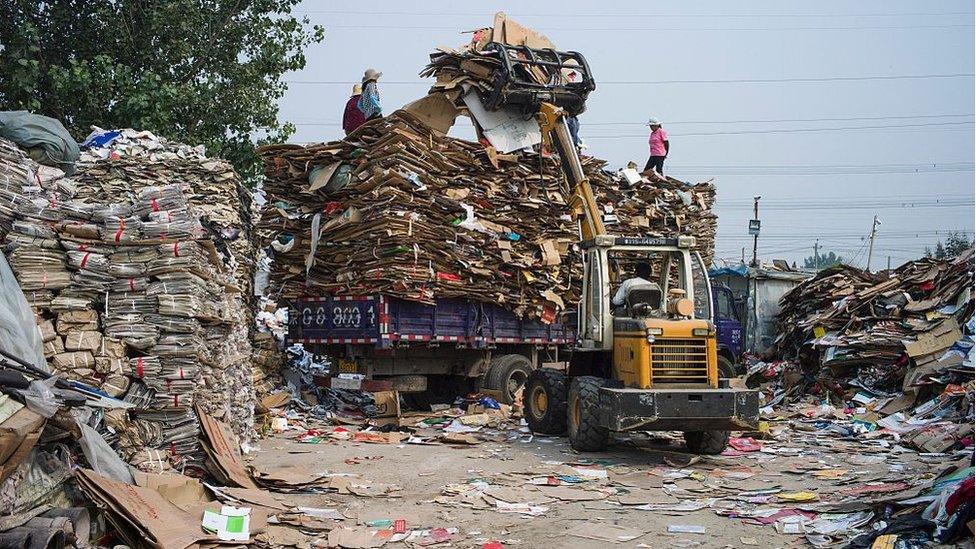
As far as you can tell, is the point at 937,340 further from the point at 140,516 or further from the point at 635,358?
the point at 140,516

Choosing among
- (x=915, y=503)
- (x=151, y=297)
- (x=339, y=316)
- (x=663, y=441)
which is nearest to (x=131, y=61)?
(x=339, y=316)

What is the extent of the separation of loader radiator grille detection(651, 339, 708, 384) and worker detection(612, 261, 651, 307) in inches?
37.0

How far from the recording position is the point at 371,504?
7785mm

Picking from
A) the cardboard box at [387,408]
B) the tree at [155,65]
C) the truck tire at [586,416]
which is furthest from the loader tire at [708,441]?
the tree at [155,65]

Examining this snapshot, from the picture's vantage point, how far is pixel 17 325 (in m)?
6.37

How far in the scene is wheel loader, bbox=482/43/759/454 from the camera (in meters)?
9.60

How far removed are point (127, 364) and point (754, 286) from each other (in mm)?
15841

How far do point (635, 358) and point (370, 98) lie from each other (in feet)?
21.8

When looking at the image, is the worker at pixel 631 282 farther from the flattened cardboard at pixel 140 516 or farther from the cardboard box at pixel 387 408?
the flattened cardboard at pixel 140 516

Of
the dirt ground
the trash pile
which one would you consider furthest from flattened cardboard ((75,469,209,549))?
the trash pile

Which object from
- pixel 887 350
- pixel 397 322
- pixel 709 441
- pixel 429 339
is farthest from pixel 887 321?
pixel 397 322

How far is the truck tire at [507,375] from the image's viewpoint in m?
13.9

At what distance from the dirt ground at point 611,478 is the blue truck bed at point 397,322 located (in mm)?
1769

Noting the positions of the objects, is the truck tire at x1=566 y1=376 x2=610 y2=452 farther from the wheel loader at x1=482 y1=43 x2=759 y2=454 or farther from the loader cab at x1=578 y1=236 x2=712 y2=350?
the loader cab at x1=578 y1=236 x2=712 y2=350
